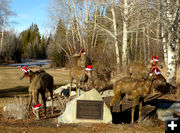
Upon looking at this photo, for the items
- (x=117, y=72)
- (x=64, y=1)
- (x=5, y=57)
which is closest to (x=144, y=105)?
(x=117, y=72)

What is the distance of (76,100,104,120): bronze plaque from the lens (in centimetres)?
696

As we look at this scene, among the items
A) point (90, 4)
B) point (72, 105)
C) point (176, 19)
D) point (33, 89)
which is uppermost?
point (90, 4)

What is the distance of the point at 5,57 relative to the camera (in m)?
54.3

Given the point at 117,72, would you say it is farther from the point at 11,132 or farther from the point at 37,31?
the point at 37,31

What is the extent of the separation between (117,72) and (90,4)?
12.4 metres

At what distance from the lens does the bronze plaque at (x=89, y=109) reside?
22.8 feet

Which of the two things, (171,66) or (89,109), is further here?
(171,66)

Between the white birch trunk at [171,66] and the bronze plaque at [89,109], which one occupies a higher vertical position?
the white birch trunk at [171,66]

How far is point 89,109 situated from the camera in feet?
22.9

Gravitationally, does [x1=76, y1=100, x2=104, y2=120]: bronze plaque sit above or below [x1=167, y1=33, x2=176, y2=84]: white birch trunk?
below

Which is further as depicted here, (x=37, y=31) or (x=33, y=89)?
(x=37, y=31)

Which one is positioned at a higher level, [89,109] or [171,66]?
[171,66]

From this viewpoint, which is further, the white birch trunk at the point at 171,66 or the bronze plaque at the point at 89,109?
the white birch trunk at the point at 171,66

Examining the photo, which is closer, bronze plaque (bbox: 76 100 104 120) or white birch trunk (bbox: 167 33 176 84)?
bronze plaque (bbox: 76 100 104 120)
